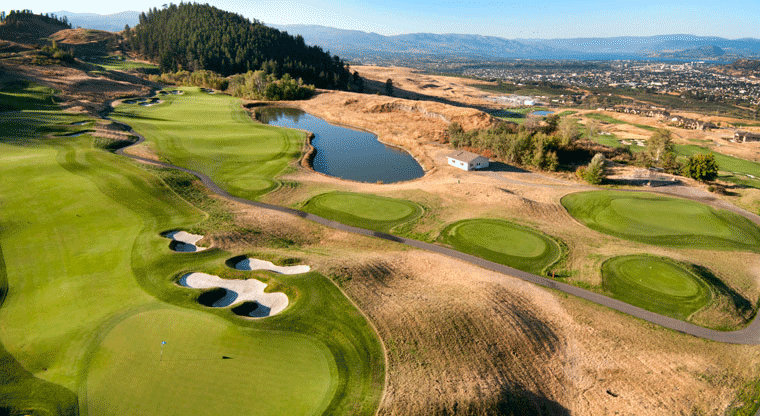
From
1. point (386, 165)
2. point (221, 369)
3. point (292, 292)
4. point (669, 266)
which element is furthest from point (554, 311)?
point (386, 165)

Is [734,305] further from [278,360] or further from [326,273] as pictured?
[278,360]

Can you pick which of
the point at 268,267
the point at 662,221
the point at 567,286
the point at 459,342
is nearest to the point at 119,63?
the point at 268,267

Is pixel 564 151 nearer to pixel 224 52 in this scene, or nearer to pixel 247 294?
pixel 247 294

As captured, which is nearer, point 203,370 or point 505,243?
point 203,370

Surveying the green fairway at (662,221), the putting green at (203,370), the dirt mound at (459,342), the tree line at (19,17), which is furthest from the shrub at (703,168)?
the tree line at (19,17)

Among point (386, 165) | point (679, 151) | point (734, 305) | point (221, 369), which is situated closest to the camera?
point (221, 369)

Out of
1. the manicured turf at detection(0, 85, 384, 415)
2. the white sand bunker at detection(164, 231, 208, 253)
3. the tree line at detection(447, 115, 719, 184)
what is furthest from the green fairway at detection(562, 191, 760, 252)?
the white sand bunker at detection(164, 231, 208, 253)
